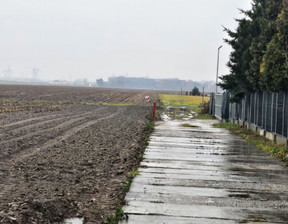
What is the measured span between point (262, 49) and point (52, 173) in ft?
37.6

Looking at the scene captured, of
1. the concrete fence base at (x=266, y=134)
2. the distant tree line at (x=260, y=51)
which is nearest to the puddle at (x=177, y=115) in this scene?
the concrete fence base at (x=266, y=134)

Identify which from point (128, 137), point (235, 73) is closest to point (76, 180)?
point (128, 137)

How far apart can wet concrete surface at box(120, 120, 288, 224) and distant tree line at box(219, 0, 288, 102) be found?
3.24 meters

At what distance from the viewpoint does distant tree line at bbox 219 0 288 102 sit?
14055 millimetres

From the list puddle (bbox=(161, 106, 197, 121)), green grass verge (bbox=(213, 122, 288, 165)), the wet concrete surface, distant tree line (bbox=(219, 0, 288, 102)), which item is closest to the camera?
the wet concrete surface

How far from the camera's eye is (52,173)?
8953mm

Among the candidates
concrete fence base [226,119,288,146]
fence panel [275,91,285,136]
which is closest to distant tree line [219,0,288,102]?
fence panel [275,91,285,136]

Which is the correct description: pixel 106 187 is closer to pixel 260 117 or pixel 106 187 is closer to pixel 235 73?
pixel 260 117

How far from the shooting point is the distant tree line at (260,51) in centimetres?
1405

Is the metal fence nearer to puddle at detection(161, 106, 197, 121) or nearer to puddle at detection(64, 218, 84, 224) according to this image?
puddle at detection(161, 106, 197, 121)

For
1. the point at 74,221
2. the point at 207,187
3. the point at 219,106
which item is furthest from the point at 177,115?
the point at 74,221

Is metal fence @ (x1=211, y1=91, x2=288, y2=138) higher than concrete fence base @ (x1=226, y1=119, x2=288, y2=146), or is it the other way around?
metal fence @ (x1=211, y1=91, x2=288, y2=138)

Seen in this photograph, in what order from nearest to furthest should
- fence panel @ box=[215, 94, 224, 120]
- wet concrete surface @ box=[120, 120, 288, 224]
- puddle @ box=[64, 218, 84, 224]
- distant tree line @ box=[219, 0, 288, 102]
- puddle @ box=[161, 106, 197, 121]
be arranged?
puddle @ box=[64, 218, 84, 224] < wet concrete surface @ box=[120, 120, 288, 224] < distant tree line @ box=[219, 0, 288, 102] < fence panel @ box=[215, 94, 224, 120] < puddle @ box=[161, 106, 197, 121]

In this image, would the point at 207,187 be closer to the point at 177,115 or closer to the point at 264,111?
the point at 264,111
